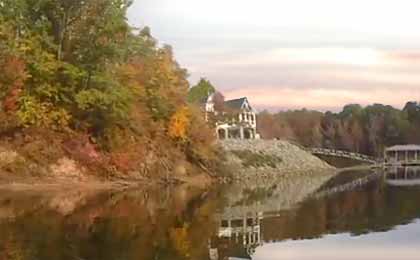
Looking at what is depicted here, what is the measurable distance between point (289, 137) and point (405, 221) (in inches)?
5044

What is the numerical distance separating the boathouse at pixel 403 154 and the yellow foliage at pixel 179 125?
90.9 metres

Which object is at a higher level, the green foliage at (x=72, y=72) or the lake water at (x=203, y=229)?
the green foliage at (x=72, y=72)

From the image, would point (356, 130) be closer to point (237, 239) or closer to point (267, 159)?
point (267, 159)

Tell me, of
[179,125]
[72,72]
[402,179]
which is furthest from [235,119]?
[72,72]

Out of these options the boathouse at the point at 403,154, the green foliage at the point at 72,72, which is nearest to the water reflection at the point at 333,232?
the green foliage at the point at 72,72

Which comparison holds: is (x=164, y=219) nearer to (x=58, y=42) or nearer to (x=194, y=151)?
(x=58, y=42)

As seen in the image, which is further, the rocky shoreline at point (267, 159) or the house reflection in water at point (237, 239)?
the rocky shoreline at point (267, 159)

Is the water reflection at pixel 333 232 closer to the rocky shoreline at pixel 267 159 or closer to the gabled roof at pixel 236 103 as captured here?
the rocky shoreline at pixel 267 159

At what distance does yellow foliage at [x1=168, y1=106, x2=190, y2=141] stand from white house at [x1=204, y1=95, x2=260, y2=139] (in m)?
29.8

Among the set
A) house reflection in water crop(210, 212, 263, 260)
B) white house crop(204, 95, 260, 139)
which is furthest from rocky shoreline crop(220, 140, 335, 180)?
house reflection in water crop(210, 212, 263, 260)

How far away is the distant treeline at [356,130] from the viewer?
15975cm

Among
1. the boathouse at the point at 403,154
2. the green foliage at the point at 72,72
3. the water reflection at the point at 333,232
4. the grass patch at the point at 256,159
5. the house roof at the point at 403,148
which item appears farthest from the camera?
the house roof at the point at 403,148

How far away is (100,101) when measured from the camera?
5219 centimetres

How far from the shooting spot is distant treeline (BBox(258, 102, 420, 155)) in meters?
160
